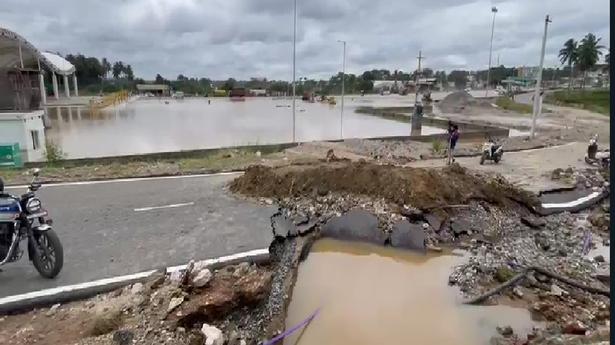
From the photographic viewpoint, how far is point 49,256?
531cm

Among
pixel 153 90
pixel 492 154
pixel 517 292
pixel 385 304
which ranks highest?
pixel 153 90

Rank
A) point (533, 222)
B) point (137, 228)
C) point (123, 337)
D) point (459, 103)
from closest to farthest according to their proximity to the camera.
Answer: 1. point (123, 337)
2. point (137, 228)
3. point (533, 222)
4. point (459, 103)

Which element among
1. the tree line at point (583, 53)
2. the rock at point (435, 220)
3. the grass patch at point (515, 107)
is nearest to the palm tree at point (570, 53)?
the tree line at point (583, 53)

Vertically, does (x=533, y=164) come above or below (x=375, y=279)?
above

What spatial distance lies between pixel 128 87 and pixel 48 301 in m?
88.3

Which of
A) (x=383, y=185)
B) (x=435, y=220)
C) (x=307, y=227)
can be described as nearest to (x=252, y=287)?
(x=307, y=227)

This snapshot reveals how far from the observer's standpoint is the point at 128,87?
84.1 m

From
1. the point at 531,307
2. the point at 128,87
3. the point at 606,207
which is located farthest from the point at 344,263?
the point at 128,87

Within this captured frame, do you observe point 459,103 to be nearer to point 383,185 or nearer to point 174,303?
point 383,185

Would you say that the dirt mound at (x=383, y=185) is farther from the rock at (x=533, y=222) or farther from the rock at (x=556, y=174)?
the rock at (x=556, y=174)

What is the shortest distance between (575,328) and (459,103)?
49989 mm

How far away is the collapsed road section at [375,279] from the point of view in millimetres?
4789

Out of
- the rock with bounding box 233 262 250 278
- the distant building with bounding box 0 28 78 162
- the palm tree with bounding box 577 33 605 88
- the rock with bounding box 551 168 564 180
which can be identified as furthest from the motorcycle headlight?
the palm tree with bounding box 577 33 605 88

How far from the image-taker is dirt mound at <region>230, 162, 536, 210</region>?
30.6 ft
